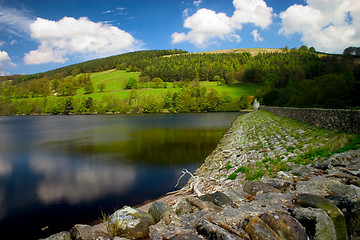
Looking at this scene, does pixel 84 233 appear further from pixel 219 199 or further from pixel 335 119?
pixel 335 119

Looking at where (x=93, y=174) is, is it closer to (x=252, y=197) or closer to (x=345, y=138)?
(x=252, y=197)

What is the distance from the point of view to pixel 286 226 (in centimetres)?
305

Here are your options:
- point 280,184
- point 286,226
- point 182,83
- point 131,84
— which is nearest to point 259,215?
point 286,226

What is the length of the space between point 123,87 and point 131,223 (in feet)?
386

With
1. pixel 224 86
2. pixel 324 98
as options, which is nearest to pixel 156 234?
pixel 324 98

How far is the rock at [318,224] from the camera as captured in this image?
3.11 meters

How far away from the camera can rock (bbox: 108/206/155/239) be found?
3505 mm

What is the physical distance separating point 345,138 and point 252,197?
6.92 m

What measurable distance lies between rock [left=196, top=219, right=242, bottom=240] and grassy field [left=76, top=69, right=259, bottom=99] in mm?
93727

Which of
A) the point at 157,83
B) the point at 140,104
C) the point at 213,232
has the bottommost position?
the point at 213,232

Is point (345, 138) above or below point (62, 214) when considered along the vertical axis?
above

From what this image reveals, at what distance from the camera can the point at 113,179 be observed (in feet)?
41.5

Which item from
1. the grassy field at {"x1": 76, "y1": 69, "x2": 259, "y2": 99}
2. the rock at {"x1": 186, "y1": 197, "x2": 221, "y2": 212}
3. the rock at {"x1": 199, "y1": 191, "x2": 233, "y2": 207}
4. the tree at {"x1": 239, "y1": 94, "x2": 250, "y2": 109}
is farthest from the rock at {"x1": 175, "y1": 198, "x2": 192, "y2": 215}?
the grassy field at {"x1": 76, "y1": 69, "x2": 259, "y2": 99}

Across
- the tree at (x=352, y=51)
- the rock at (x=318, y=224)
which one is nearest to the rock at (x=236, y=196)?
the rock at (x=318, y=224)
